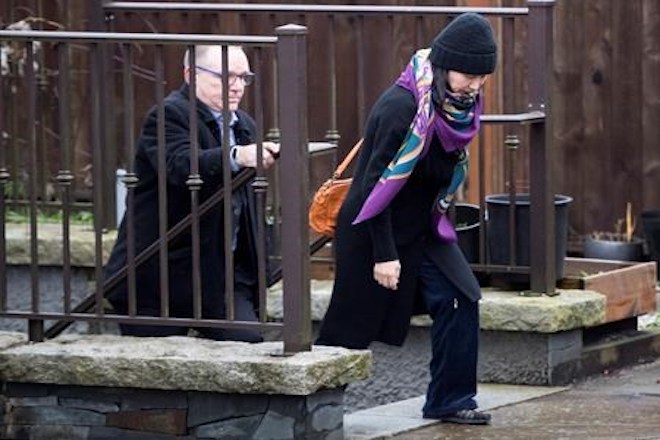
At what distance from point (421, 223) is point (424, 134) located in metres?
0.42

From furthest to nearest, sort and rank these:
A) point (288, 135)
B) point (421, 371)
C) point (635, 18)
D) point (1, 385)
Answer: point (635, 18)
point (421, 371)
point (1, 385)
point (288, 135)

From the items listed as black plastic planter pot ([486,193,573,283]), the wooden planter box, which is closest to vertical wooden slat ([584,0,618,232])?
the wooden planter box

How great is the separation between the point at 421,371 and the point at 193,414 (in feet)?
6.38

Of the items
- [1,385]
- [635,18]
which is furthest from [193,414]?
[635,18]

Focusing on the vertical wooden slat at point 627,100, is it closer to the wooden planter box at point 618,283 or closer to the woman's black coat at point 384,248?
the wooden planter box at point 618,283

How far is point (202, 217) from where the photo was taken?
7.18 meters

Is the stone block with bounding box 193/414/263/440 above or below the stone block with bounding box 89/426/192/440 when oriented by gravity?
above

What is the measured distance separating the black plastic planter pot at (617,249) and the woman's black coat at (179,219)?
3.29 meters

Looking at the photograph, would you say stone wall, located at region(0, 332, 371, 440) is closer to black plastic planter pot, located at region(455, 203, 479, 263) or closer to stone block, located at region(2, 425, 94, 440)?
stone block, located at region(2, 425, 94, 440)

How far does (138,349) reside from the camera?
6.93 metres

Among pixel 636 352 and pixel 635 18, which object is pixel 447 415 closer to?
pixel 636 352

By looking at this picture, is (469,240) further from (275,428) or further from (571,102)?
(571,102)

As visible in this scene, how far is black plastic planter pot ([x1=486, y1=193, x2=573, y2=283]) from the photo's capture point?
8.23 metres

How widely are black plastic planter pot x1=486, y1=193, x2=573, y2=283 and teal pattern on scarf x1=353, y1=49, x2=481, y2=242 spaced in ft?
Result: 3.87
